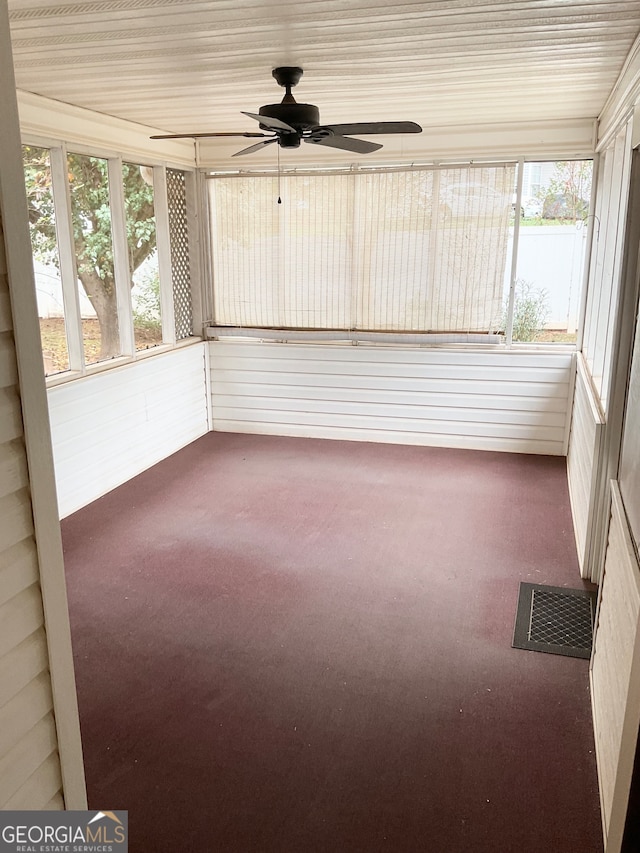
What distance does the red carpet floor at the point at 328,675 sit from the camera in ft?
7.22

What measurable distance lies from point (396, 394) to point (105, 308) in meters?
2.64

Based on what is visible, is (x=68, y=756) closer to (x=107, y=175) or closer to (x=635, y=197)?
(x=635, y=197)

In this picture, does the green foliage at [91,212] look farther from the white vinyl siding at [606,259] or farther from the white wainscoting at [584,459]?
the white wainscoting at [584,459]

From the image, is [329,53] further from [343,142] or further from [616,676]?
[616,676]

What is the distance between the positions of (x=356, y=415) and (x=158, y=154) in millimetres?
2850

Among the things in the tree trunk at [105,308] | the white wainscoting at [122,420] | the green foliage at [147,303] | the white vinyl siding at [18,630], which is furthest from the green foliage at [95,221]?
the white vinyl siding at [18,630]

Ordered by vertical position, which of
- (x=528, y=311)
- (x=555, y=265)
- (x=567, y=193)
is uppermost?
(x=567, y=193)

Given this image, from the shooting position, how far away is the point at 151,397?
5.67m

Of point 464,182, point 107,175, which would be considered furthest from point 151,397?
point 464,182

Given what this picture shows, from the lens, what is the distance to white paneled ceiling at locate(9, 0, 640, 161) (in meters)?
2.67

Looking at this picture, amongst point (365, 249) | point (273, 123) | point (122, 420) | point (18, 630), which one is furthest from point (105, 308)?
point (18, 630)

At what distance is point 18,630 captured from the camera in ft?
4.62

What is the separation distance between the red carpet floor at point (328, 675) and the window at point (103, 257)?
1282mm

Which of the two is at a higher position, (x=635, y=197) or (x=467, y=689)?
(x=635, y=197)
